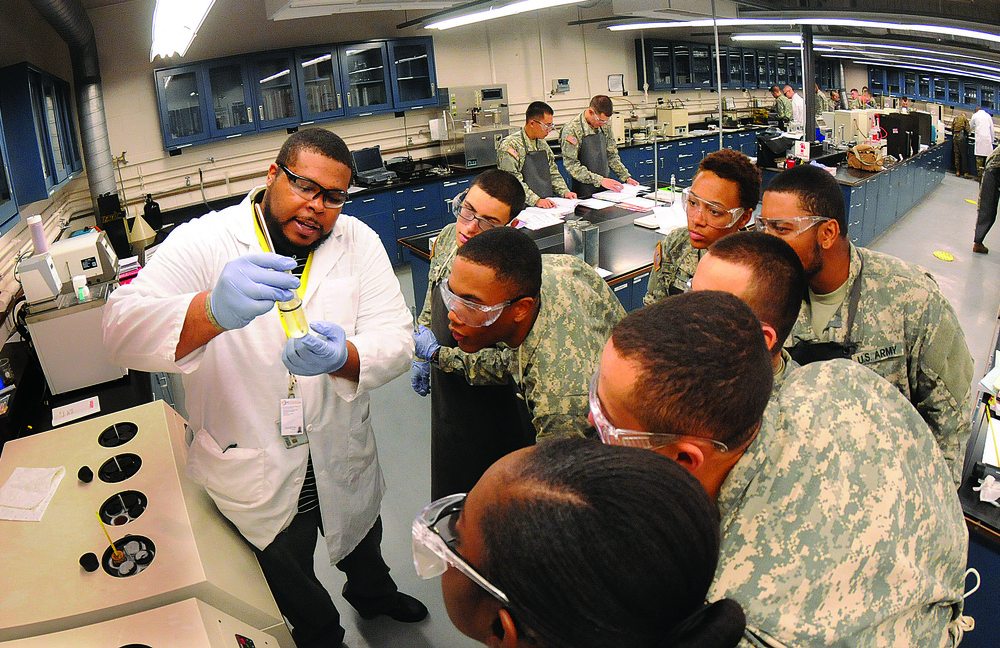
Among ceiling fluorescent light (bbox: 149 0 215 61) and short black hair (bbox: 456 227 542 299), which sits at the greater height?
ceiling fluorescent light (bbox: 149 0 215 61)

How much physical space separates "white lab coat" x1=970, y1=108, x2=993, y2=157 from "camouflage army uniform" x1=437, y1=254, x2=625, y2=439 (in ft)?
35.5

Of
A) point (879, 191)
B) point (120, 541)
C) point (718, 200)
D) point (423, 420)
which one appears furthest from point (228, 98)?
point (879, 191)

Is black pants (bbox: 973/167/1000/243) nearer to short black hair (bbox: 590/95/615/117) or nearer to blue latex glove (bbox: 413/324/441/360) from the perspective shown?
short black hair (bbox: 590/95/615/117)

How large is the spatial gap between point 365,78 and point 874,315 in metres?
5.98

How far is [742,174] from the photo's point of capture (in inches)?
94.0

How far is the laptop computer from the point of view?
20.7ft

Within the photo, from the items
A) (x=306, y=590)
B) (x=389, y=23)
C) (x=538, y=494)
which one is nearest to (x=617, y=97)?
(x=389, y=23)

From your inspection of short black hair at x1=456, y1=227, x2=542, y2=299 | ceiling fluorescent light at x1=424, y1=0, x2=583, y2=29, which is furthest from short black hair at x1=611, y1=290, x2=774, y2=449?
ceiling fluorescent light at x1=424, y1=0, x2=583, y2=29

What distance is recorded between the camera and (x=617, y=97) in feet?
28.3

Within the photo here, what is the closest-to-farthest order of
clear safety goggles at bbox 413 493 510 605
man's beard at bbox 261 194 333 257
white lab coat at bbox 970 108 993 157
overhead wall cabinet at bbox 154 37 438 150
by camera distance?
1. clear safety goggles at bbox 413 493 510 605
2. man's beard at bbox 261 194 333 257
3. overhead wall cabinet at bbox 154 37 438 150
4. white lab coat at bbox 970 108 993 157

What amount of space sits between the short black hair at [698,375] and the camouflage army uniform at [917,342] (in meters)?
0.95

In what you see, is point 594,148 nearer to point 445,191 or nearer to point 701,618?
point 445,191

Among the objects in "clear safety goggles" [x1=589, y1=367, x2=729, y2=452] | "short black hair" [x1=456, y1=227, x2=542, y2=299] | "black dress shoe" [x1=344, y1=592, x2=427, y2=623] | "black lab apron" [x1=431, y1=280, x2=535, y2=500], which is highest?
"short black hair" [x1=456, y1=227, x2=542, y2=299]

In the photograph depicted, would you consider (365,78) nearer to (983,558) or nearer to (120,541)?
(120,541)
